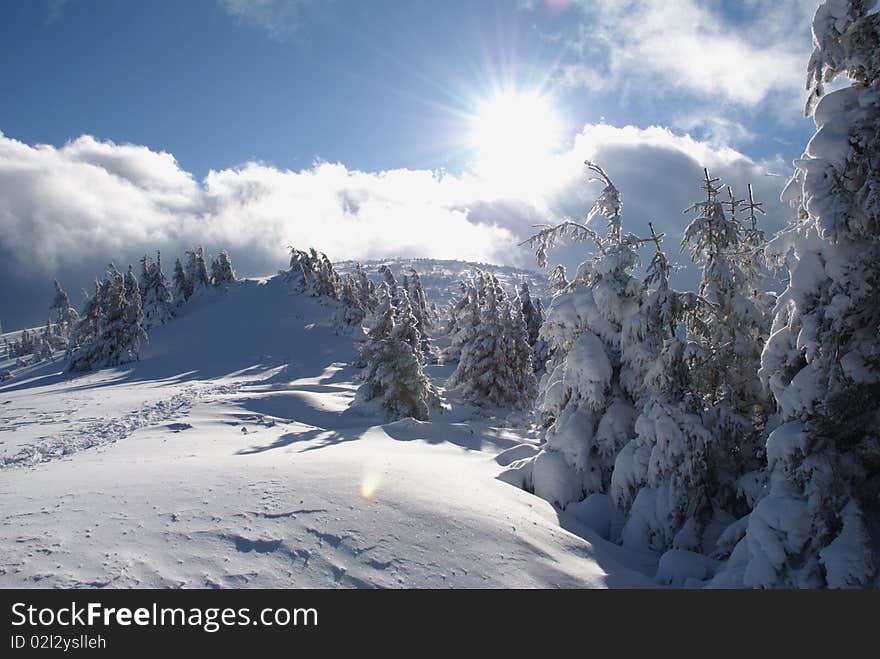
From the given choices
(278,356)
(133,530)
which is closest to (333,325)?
(278,356)

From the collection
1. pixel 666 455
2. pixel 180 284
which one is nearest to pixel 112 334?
pixel 180 284

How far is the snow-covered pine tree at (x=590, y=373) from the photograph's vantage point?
40.2ft

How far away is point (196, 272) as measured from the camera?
90.5 m

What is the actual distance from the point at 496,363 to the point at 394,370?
9.88m

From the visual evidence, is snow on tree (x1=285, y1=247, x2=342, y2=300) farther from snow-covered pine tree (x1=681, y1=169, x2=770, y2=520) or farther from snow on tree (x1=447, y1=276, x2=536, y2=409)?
snow-covered pine tree (x1=681, y1=169, x2=770, y2=520)

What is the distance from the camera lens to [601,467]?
1241cm

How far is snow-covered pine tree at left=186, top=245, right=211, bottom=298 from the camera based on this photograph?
294 feet

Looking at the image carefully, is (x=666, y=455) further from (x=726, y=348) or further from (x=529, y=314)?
(x=529, y=314)

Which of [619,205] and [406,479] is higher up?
[619,205]

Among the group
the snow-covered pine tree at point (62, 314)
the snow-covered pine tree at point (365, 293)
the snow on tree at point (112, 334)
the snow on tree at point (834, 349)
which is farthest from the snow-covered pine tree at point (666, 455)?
the snow-covered pine tree at point (62, 314)
